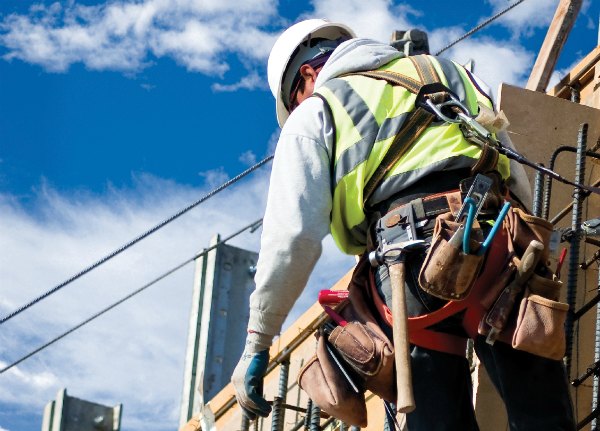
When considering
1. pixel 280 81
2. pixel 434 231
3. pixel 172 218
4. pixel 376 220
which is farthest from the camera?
pixel 172 218

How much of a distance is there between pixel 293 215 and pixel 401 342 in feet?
2.04

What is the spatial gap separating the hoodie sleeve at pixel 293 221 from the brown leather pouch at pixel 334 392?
212 millimetres

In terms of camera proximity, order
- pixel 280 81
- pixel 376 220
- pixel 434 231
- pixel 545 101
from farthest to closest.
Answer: pixel 545 101, pixel 280 81, pixel 376 220, pixel 434 231

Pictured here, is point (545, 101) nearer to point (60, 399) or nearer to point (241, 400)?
point (241, 400)

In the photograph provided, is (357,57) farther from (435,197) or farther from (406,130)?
(435,197)

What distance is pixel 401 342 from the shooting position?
14.4ft

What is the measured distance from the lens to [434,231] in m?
4.47

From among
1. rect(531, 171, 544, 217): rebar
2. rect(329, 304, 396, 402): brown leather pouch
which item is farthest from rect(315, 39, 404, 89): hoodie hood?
rect(531, 171, 544, 217): rebar

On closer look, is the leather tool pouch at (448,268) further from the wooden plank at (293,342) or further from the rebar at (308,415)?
the wooden plank at (293,342)

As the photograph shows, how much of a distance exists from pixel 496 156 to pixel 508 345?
0.66 metres

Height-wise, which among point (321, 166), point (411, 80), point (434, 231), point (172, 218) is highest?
point (172, 218)

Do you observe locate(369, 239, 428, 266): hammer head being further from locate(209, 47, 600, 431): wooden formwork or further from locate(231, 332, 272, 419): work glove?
locate(209, 47, 600, 431): wooden formwork

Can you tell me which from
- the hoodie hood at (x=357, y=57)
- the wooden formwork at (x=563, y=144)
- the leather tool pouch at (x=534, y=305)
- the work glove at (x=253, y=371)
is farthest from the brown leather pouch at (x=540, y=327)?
the wooden formwork at (x=563, y=144)

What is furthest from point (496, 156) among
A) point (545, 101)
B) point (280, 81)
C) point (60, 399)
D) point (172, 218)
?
point (60, 399)
